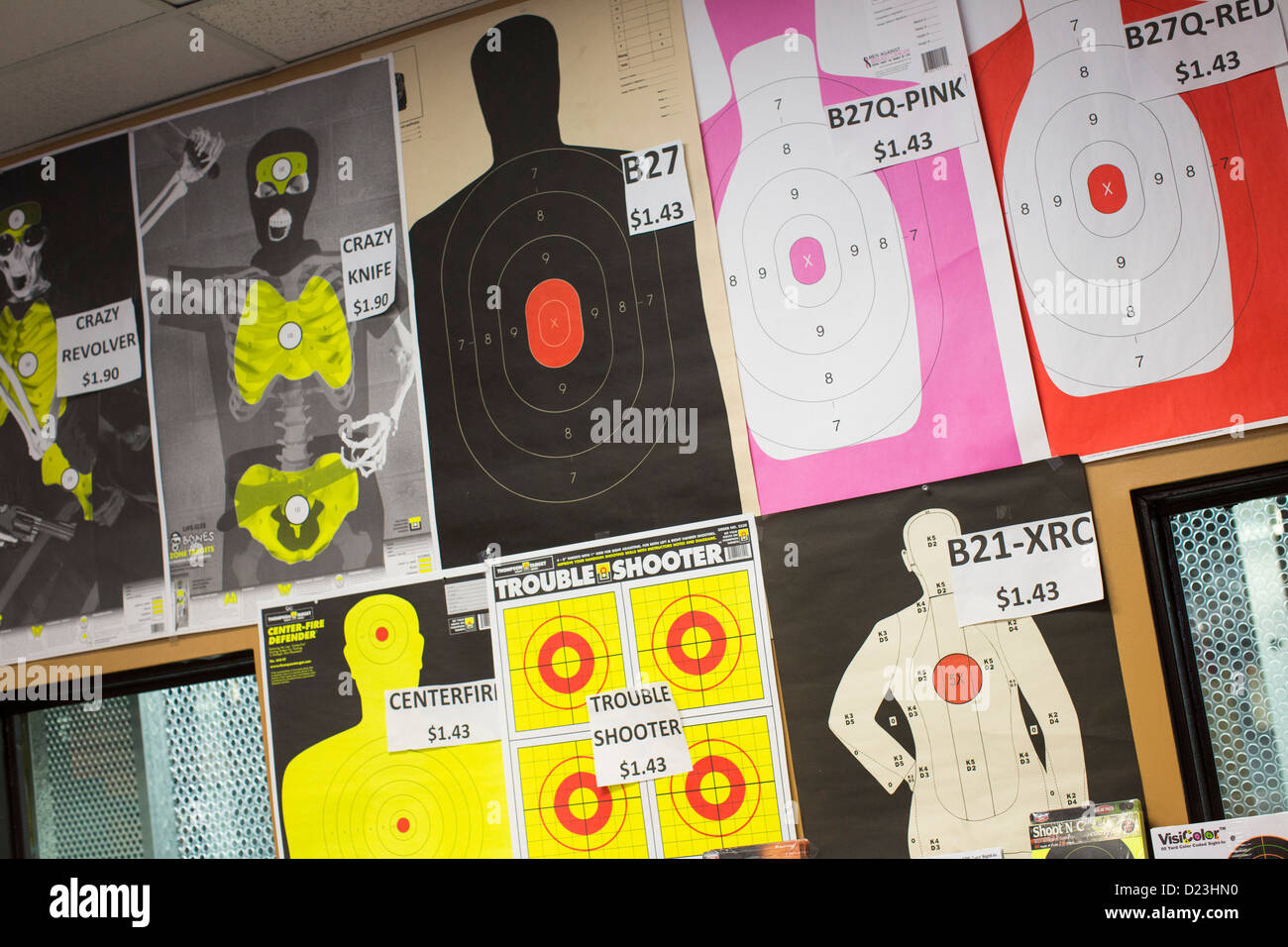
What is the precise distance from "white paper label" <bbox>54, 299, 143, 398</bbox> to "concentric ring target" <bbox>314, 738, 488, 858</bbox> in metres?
0.98

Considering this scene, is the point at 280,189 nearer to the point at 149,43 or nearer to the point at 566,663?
the point at 149,43

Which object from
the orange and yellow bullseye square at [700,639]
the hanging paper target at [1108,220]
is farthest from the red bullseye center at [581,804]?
the hanging paper target at [1108,220]

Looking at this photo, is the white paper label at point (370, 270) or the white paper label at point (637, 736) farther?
the white paper label at point (370, 270)

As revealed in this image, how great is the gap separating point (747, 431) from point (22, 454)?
63.7 inches

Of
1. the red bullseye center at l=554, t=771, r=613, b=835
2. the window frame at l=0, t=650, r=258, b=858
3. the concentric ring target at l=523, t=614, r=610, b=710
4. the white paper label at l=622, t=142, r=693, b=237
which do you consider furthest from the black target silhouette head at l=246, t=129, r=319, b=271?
the red bullseye center at l=554, t=771, r=613, b=835

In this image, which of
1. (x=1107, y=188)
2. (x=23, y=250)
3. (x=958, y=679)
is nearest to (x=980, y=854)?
(x=958, y=679)

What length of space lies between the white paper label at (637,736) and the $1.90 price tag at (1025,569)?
1.69 ft

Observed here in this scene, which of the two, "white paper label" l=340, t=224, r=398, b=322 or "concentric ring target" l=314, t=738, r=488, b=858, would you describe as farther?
"white paper label" l=340, t=224, r=398, b=322

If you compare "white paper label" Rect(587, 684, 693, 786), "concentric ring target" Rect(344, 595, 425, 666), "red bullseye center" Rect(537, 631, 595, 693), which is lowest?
"white paper label" Rect(587, 684, 693, 786)

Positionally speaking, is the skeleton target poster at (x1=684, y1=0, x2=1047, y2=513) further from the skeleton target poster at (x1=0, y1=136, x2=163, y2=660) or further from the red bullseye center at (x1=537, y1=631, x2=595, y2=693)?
the skeleton target poster at (x1=0, y1=136, x2=163, y2=660)

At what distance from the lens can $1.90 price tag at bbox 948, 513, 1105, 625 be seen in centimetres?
150

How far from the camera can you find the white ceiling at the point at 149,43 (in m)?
1.79

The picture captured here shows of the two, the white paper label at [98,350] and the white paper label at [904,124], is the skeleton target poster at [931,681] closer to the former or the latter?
the white paper label at [904,124]
